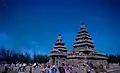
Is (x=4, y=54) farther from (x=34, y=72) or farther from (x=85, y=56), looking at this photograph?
(x=85, y=56)

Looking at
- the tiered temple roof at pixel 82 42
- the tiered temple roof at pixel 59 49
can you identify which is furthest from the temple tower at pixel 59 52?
the tiered temple roof at pixel 82 42

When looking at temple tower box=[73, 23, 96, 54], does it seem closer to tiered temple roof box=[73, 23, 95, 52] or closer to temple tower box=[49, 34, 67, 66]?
tiered temple roof box=[73, 23, 95, 52]

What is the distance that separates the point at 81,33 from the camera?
33.2 feet

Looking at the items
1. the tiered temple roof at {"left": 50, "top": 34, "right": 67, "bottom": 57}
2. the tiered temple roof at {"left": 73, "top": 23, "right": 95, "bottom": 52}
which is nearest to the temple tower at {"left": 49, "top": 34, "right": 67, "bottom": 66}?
the tiered temple roof at {"left": 50, "top": 34, "right": 67, "bottom": 57}

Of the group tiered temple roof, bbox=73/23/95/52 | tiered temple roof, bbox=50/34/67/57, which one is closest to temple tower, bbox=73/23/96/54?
tiered temple roof, bbox=73/23/95/52

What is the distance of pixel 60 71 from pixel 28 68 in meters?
0.89

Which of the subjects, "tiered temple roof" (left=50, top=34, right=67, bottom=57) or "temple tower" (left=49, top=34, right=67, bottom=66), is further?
"tiered temple roof" (left=50, top=34, right=67, bottom=57)

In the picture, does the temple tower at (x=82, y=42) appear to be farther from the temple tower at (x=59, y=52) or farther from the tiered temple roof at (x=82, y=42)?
the temple tower at (x=59, y=52)

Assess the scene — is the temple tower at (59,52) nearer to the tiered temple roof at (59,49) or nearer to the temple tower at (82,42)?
the tiered temple roof at (59,49)

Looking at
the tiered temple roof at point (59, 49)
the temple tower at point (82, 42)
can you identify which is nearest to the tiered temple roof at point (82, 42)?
the temple tower at point (82, 42)

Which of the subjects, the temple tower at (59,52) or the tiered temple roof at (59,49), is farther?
the tiered temple roof at (59,49)

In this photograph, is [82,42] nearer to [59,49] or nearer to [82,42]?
[82,42]

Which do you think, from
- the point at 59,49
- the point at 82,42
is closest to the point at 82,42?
the point at 82,42

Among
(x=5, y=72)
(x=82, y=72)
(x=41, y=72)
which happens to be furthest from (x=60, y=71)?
(x=5, y=72)
